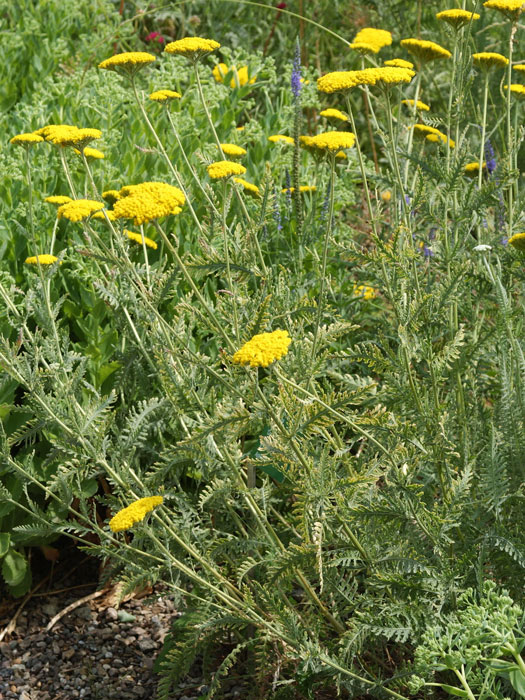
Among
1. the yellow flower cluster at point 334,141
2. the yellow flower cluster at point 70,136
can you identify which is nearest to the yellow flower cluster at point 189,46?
the yellow flower cluster at point 70,136

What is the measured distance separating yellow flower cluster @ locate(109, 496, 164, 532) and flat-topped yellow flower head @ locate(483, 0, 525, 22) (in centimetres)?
138

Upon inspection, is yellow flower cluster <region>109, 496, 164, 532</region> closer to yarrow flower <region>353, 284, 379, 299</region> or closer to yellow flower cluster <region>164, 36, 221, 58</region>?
yellow flower cluster <region>164, 36, 221, 58</region>

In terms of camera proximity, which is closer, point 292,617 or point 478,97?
point 292,617

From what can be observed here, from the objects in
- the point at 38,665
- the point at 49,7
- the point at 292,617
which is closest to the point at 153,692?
the point at 38,665

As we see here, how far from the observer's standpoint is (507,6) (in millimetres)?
2146

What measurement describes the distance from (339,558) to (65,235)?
1625 millimetres

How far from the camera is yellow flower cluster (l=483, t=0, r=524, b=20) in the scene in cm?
213

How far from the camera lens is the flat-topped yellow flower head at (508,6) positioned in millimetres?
2127

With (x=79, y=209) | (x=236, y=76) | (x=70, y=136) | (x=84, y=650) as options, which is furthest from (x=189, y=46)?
(x=236, y=76)

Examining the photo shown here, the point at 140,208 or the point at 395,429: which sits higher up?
the point at 140,208

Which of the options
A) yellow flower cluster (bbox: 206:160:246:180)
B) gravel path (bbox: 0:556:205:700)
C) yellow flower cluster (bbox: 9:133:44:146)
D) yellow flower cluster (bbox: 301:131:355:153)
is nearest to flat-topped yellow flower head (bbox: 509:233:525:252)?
yellow flower cluster (bbox: 301:131:355:153)

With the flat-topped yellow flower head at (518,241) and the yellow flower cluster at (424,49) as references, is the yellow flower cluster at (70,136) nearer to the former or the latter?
the yellow flower cluster at (424,49)

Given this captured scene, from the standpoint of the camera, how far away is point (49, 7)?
17.8 ft

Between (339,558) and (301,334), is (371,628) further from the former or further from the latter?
(301,334)
